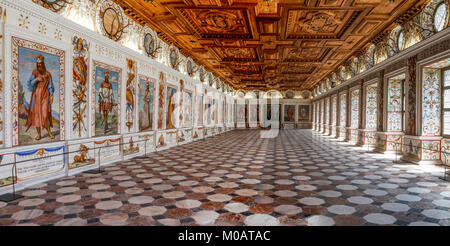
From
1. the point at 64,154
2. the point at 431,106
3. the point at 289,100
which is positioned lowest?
the point at 64,154

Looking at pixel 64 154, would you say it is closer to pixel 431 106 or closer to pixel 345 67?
pixel 431 106

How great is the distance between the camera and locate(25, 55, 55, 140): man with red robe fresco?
6.09 m

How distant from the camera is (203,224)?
149 inches

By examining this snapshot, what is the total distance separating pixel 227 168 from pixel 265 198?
10.6 ft

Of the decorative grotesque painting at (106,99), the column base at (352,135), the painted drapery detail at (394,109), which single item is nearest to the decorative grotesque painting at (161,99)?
the decorative grotesque painting at (106,99)

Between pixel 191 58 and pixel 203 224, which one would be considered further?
pixel 191 58

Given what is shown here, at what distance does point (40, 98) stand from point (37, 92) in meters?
0.17

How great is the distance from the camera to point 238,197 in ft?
16.9

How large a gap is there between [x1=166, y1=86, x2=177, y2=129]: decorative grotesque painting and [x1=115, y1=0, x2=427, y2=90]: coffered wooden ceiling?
2.78 meters

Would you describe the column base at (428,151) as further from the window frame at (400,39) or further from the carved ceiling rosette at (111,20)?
the carved ceiling rosette at (111,20)

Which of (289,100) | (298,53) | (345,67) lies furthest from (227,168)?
(289,100)

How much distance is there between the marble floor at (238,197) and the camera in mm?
4005

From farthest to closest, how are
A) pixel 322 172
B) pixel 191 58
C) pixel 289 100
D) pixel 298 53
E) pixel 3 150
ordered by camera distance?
pixel 289 100, pixel 191 58, pixel 298 53, pixel 322 172, pixel 3 150

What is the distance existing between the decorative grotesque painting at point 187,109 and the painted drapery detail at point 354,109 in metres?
11.3
